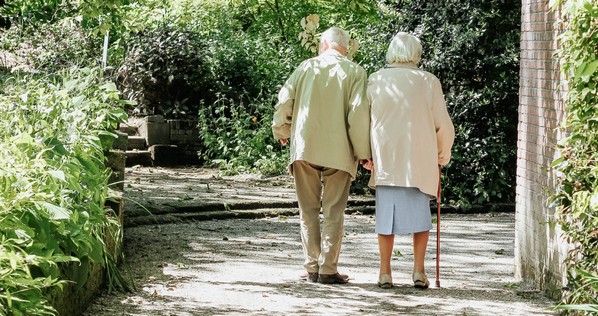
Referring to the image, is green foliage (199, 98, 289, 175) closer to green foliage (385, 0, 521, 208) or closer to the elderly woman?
green foliage (385, 0, 521, 208)

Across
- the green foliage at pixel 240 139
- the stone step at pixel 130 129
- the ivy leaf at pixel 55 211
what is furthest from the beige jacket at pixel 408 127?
the stone step at pixel 130 129

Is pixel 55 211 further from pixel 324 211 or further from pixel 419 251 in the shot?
pixel 419 251

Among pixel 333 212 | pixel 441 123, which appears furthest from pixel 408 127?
pixel 333 212

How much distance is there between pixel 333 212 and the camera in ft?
26.5

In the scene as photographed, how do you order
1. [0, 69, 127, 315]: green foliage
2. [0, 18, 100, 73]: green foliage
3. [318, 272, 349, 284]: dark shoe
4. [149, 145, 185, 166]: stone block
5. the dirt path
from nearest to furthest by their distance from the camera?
[0, 69, 127, 315]: green foliage → the dirt path → [318, 272, 349, 284]: dark shoe → [149, 145, 185, 166]: stone block → [0, 18, 100, 73]: green foliage

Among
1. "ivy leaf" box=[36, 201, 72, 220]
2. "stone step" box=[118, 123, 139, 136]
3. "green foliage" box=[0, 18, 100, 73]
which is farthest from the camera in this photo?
"green foliage" box=[0, 18, 100, 73]

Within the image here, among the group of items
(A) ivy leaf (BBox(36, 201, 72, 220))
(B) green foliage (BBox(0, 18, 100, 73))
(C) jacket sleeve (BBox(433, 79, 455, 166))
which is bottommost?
(A) ivy leaf (BBox(36, 201, 72, 220))

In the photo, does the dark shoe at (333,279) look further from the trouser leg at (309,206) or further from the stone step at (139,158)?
the stone step at (139,158)

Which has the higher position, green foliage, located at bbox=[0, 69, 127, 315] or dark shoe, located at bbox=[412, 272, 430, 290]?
green foliage, located at bbox=[0, 69, 127, 315]

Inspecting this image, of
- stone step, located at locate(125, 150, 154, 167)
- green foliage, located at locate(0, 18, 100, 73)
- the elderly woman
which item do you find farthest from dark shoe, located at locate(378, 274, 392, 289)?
green foliage, located at locate(0, 18, 100, 73)

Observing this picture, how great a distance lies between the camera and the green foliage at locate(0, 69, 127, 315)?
4797 mm

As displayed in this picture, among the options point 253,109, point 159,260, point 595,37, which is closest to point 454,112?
point 253,109

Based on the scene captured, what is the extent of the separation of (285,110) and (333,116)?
1.32 feet

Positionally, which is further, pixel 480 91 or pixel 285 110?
pixel 480 91
